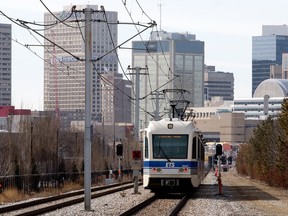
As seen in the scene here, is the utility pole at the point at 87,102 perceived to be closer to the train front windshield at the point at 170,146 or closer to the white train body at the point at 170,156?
the white train body at the point at 170,156

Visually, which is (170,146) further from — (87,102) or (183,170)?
(87,102)

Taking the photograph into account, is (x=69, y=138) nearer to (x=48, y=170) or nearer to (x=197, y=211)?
(x=48, y=170)

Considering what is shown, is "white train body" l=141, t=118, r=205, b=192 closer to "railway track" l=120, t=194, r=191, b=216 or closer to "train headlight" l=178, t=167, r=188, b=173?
"train headlight" l=178, t=167, r=188, b=173

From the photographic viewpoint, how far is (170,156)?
43281mm

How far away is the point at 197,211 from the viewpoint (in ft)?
112

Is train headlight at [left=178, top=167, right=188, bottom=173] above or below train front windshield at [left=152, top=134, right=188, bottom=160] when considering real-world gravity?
below

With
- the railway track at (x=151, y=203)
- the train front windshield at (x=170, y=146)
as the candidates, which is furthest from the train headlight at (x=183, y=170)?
the railway track at (x=151, y=203)

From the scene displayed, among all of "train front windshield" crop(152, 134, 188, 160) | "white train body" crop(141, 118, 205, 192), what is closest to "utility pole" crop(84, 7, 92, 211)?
"white train body" crop(141, 118, 205, 192)

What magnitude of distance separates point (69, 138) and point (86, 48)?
9268 cm

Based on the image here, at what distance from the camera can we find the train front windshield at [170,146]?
43312mm

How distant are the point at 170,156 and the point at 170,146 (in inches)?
21.1

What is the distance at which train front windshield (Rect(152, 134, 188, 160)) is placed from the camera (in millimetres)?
43312

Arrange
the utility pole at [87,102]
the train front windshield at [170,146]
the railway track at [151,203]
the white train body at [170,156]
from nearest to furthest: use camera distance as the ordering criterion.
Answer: the railway track at [151,203] < the utility pole at [87,102] < the white train body at [170,156] < the train front windshield at [170,146]

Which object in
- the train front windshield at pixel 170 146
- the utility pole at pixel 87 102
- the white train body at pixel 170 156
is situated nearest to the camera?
the utility pole at pixel 87 102
